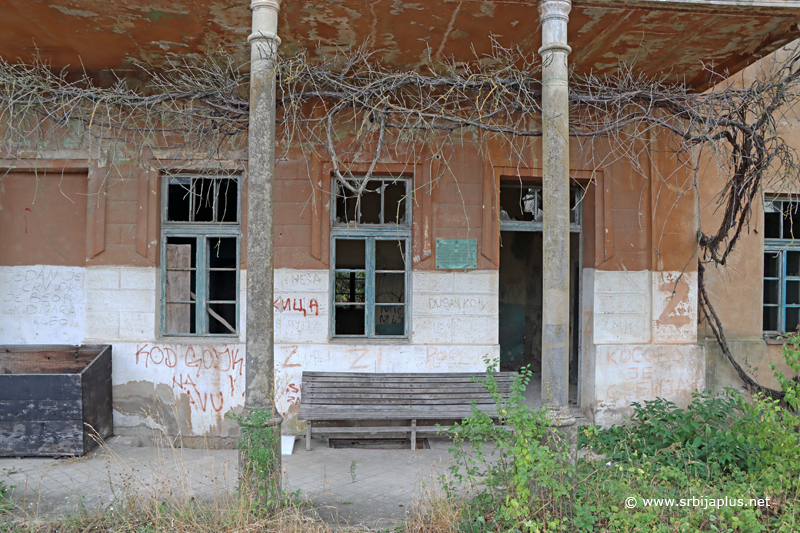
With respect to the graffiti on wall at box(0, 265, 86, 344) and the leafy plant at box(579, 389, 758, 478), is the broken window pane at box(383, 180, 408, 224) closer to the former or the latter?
the leafy plant at box(579, 389, 758, 478)

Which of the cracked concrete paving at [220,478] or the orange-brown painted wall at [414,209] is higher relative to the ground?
the orange-brown painted wall at [414,209]

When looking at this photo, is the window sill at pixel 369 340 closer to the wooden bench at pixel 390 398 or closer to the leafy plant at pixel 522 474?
the wooden bench at pixel 390 398

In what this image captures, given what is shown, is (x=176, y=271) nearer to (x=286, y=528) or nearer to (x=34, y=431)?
(x=34, y=431)

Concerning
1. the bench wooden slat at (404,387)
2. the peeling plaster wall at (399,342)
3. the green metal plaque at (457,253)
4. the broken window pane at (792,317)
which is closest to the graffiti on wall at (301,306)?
the peeling plaster wall at (399,342)

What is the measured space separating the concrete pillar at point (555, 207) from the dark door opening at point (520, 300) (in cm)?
603

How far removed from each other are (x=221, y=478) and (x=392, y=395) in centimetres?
181

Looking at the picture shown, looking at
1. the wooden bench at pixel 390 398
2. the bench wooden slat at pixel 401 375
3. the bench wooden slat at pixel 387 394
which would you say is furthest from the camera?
the bench wooden slat at pixel 401 375

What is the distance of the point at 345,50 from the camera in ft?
16.9

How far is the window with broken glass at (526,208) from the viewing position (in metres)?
6.36

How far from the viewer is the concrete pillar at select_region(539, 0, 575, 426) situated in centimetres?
390

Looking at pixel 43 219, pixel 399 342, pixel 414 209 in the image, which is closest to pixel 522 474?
pixel 399 342

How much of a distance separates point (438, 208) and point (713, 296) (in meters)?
3.44

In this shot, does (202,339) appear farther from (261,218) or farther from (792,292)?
(792,292)

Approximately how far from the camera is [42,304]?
233 inches
